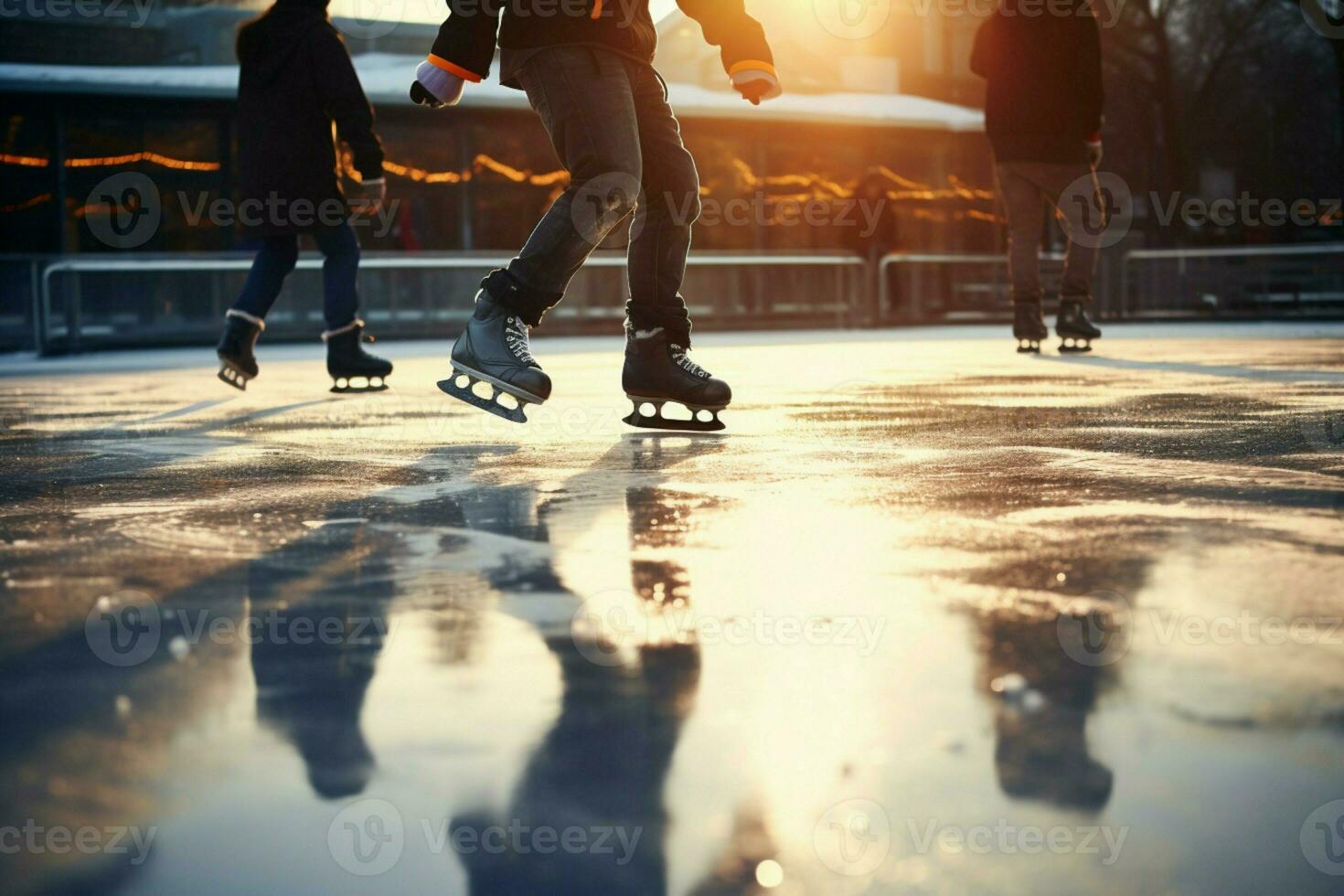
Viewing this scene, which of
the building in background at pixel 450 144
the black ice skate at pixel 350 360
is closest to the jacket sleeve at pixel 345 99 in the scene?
the black ice skate at pixel 350 360

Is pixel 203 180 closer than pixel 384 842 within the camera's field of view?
No

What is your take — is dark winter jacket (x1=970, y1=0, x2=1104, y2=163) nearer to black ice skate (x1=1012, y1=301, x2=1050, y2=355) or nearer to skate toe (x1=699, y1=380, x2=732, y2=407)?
black ice skate (x1=1012, y1=301, x2=1050, y2=355)

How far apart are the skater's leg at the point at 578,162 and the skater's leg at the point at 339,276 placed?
9.25 feet

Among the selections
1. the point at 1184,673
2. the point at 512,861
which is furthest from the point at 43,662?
the point at 1184,673

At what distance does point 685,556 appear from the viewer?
2.75 meters

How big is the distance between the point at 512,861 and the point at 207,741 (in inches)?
18.7

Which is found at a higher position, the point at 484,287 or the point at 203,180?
the point at 203,180

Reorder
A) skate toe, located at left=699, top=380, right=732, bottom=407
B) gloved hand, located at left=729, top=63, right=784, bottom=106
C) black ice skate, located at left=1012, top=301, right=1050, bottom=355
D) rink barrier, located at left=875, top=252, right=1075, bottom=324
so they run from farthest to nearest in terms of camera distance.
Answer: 1. rink barrier, located at left=875, top=252, right=1075, bottom=324
2. black ice skate, located at left=1012, top=301, right=1050, bottom=355
3. skate toe, located at left=699, top=380, right=732, bottom=407
4. gloved hand, located at left=729, top=63, right=784, bottom=106

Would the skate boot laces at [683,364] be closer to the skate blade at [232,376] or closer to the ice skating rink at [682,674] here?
the ice skating rink at [682,674]

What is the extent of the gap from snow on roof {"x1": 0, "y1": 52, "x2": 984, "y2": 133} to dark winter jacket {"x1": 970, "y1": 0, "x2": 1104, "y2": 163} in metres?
8.45

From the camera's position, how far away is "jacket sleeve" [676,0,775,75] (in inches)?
197

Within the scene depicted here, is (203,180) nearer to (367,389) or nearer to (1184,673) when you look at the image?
(367,389)

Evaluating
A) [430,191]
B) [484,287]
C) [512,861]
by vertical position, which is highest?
[430,191]

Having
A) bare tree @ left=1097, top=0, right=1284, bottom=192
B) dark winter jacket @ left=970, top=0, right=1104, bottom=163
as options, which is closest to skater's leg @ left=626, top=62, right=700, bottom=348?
dark winter jacket @ left=970, top=0, right=1104, bottom=163
